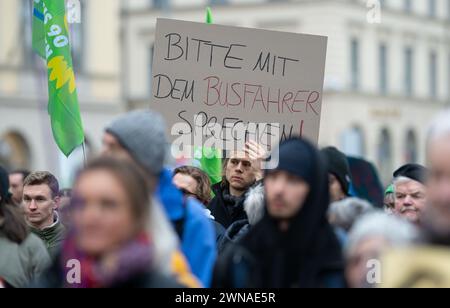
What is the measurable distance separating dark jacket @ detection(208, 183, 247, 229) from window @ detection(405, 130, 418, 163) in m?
44.8

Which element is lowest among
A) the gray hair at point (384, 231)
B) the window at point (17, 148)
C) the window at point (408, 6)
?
the gray hair at point (384, 231)

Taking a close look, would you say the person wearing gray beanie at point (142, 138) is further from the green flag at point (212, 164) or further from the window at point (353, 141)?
the window at point (353, 141)

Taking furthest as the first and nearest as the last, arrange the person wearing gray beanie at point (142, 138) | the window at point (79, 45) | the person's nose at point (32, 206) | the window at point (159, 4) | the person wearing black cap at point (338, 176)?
the window at point (159, 4) < the window at point (79, 45) < the person's nose at point (32, 206) < the person wearing black cap at point (338, 176) < the person wearing gray beanie at point (142, 138)

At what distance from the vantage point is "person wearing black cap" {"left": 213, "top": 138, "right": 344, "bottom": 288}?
4527mm

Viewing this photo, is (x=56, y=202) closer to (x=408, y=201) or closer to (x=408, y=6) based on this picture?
(x=408, y=201)

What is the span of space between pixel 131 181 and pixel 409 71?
51.6 m

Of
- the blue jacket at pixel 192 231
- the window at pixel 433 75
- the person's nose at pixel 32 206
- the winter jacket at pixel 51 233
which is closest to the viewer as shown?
the blue jacket at pixel 192 231

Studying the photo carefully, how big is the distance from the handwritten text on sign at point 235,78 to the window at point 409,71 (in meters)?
46.5

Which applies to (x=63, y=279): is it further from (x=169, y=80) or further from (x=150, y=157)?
(x=169, y=80)

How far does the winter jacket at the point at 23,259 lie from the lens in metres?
6.59

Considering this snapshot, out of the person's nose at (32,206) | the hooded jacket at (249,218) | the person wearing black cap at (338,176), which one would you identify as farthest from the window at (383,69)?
the hooded jacket at (249,218)

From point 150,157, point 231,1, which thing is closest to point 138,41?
point 231,1

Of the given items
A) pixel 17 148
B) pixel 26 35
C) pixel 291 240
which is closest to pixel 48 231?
pixel 291 240
